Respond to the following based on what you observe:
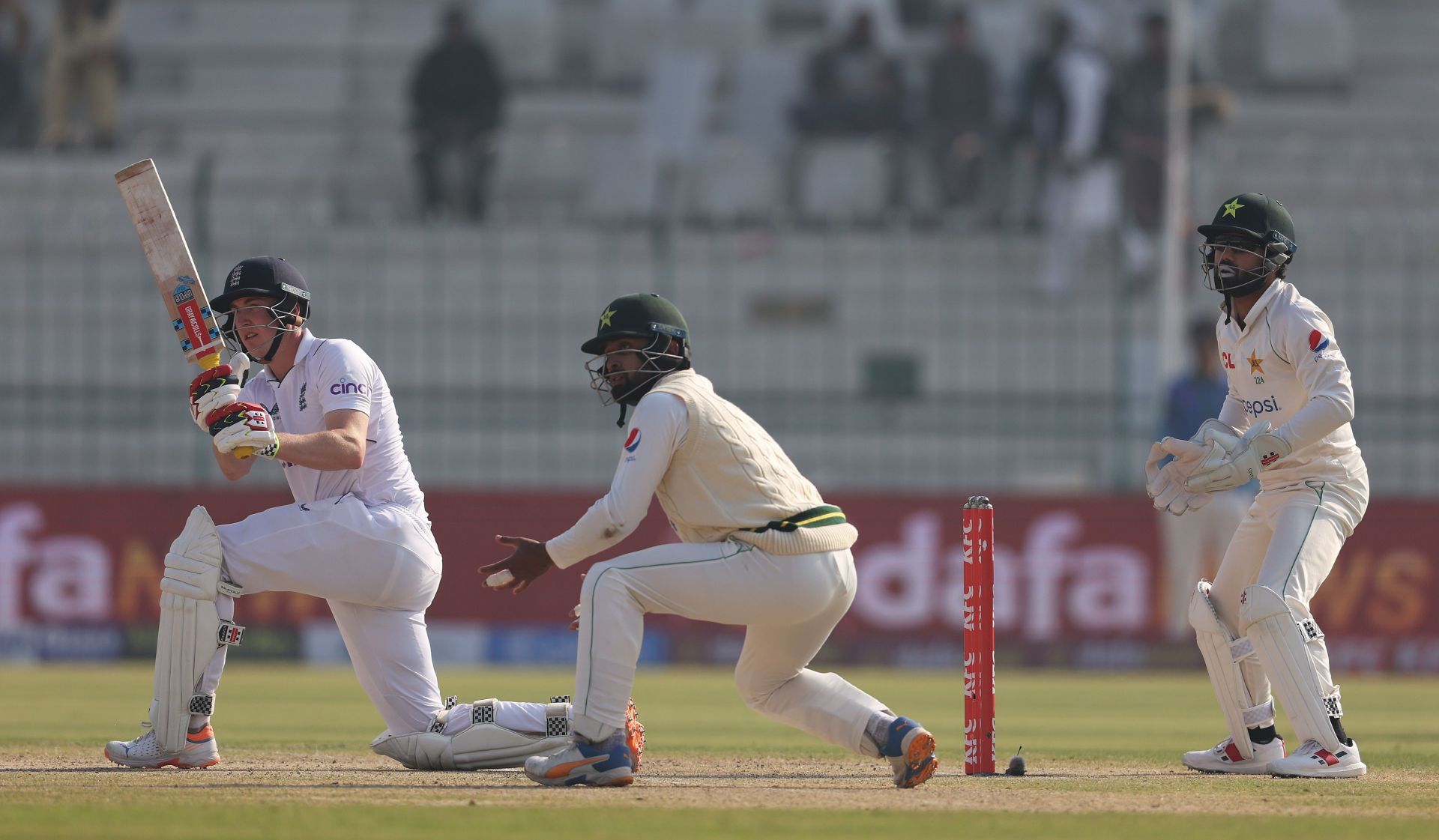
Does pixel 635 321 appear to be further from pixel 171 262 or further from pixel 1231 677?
pixel 1231 677

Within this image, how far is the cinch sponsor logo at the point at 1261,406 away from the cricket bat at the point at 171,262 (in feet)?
13.1

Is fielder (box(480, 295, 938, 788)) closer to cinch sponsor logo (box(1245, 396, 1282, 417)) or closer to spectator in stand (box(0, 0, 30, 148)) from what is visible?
cinch sponsor logo (box(1245, 396, 1282, 417))

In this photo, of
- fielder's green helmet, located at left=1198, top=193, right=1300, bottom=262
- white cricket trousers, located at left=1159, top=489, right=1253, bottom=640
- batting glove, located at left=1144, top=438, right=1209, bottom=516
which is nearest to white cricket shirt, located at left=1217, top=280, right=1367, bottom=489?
fielder's green helmet, located at left=1198, top=193, right=1300, bottom=262

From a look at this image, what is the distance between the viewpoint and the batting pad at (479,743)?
289 inches

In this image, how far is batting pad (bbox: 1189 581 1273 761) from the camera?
24.8 feet

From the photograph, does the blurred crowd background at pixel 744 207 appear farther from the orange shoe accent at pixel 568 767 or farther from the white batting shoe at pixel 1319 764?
the orange shoe accent at pixel 568 767

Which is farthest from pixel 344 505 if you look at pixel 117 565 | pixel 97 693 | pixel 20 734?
pixel 117 565

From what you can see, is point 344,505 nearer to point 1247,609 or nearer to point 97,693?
point 1247,609

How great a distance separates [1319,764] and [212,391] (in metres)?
4.24

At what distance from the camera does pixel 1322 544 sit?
7.39 meters

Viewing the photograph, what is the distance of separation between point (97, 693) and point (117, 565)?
3.74 meters

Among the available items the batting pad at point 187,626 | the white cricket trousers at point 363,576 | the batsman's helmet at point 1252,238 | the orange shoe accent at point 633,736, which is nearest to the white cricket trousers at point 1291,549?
the batsman's helmet at point 1252,238

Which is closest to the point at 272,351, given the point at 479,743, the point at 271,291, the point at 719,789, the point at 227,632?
the point at 271,291

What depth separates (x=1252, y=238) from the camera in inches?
295
